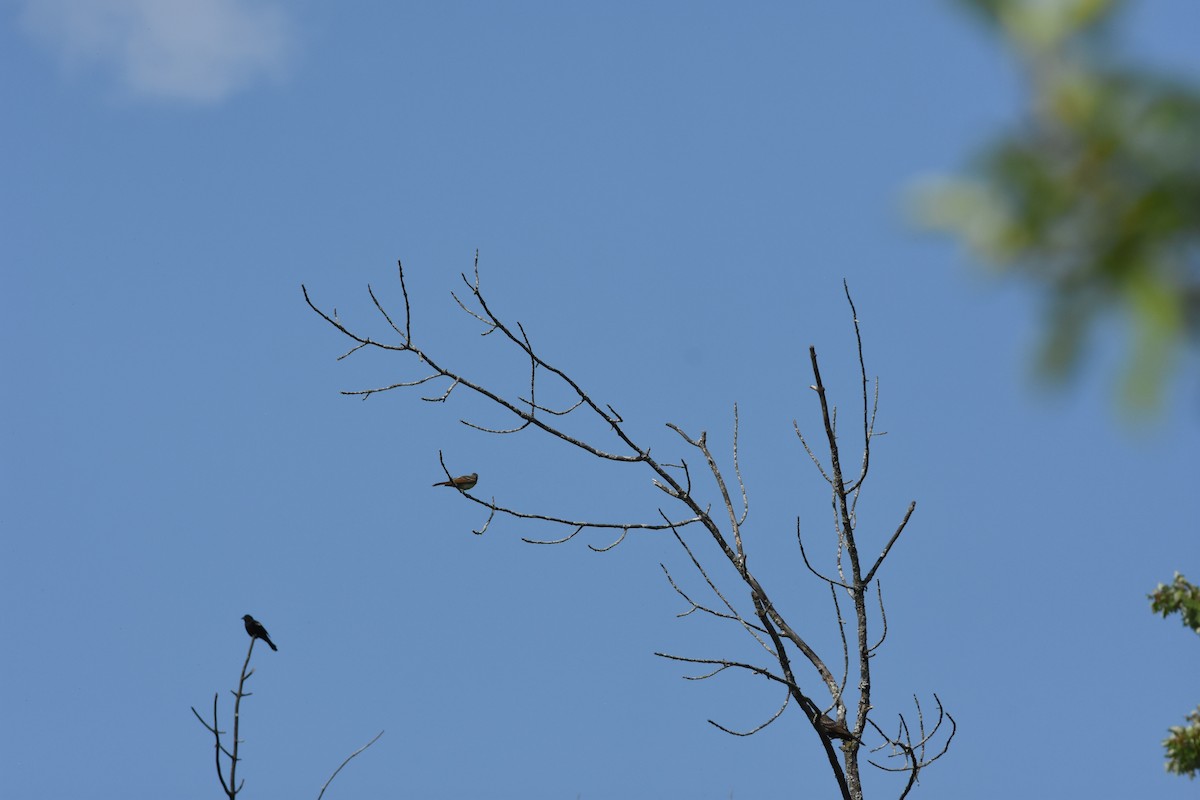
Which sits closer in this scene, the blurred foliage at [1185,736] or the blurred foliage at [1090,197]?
the blurred foliage at [1090,197]

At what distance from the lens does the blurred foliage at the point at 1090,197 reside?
1.00 m

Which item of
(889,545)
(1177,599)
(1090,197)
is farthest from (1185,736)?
(1090,197)

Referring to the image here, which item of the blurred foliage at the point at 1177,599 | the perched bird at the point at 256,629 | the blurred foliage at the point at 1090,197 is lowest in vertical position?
the blurred foliage at the point at 1090,197

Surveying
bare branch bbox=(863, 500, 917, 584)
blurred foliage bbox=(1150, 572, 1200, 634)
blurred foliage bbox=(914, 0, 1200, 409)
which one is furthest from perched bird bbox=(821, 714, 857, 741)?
blurred foliage bbox=(1150, 572, 1200, 634)

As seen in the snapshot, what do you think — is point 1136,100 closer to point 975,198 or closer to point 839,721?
point 975,198

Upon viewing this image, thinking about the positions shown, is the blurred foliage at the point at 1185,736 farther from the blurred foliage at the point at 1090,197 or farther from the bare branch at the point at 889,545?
the blurred foliage at the point at 1090,197

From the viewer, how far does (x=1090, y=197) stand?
106 cm

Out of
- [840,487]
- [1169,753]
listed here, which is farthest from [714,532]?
[1169,753]

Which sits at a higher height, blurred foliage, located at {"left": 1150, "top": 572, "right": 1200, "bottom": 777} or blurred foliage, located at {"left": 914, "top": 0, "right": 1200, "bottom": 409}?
blurred foliage, located at {"left": 1150, "top": 572, "right": 1200, "bottom": 777}

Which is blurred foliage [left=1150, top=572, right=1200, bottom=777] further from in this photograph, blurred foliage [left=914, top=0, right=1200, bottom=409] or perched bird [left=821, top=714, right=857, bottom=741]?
blurred foliage [left=914, top=0, right=1200, bottom=409]

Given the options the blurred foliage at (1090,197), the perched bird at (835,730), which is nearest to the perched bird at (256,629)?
the perched bird at (835,730)

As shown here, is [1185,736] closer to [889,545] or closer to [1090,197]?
[889,545]

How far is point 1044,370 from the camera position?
99cm

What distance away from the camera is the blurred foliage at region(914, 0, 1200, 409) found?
100 cm
